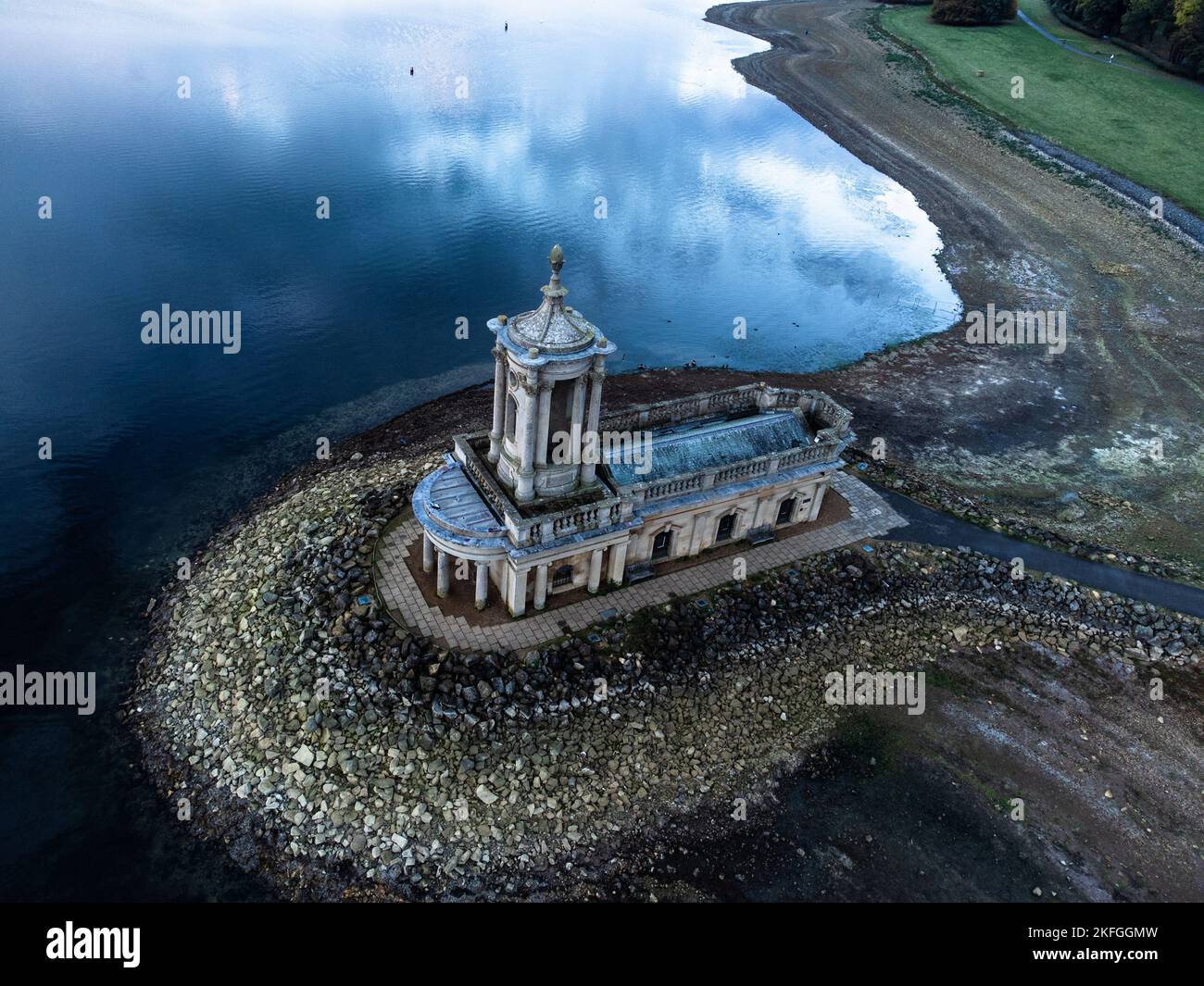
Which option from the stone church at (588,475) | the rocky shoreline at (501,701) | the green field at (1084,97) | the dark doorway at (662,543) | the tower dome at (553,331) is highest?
the green field at (1084,97)

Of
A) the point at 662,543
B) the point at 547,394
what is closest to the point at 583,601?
the point at 662,543

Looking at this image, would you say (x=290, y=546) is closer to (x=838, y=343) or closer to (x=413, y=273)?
(x=413, y=273)

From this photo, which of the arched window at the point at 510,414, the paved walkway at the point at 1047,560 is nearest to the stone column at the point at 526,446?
the arched window at the point at 510,414

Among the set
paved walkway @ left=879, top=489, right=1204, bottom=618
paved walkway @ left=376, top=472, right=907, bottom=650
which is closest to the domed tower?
paved walkway @ left=376, top=472, right=907, bottom=650

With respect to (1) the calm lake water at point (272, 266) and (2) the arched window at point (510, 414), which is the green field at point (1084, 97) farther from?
(2) the arched window at point (510, 414)

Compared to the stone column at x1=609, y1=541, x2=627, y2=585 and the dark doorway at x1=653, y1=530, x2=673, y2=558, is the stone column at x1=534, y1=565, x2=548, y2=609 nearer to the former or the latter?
the stone column at x1=609, y1=541, x2=627, y2=585

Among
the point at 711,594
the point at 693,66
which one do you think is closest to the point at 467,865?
the point at 711,594
